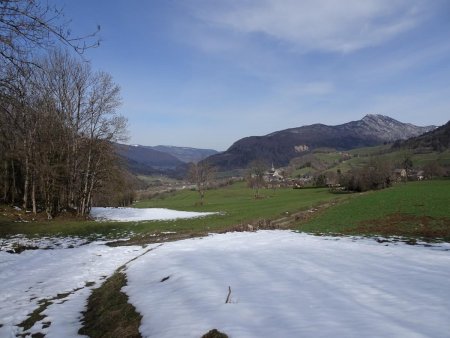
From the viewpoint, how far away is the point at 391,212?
2748cm

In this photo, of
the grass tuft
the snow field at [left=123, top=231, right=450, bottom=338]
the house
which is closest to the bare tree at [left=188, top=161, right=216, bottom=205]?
the house

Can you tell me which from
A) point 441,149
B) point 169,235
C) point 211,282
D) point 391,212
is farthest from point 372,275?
point 441,149

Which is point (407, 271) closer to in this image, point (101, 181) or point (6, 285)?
point (6, 285)

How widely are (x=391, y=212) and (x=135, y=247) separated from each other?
64.5ft

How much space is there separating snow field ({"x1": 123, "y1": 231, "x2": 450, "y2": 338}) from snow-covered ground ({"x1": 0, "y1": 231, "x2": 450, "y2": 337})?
0.8 inches

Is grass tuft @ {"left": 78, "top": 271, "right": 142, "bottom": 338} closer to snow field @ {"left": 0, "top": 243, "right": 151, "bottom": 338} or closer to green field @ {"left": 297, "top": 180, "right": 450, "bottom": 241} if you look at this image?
snow field @ {"left": 0, "top": 243, "right": 151, "bottom": 338}

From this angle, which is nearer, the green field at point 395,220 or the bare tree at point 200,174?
the green field at point 395,220

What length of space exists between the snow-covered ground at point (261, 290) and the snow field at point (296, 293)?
0.06 ft

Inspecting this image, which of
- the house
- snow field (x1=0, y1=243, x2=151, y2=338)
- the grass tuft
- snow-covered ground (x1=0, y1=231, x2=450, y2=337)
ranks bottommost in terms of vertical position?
snow field (x1=0, y1=243, x2=151, y2=338)

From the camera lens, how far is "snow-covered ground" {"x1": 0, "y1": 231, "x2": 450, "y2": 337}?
596cm

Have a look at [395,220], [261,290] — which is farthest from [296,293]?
[395,220]

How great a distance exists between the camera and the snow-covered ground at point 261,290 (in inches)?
235

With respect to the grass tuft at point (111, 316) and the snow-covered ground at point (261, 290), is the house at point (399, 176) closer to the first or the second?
the snow-covered ground at point (261, 290)

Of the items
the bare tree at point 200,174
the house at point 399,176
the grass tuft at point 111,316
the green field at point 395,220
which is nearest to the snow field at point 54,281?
the grass tuft at point 111,316
